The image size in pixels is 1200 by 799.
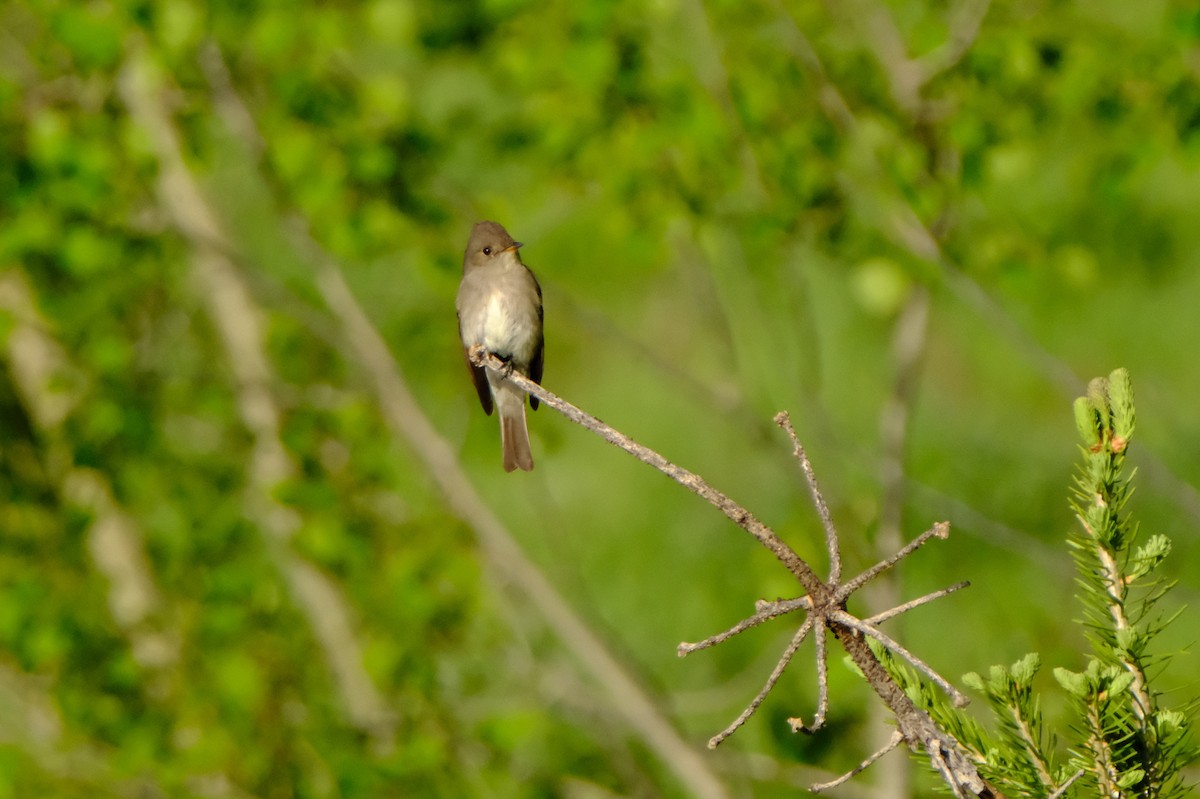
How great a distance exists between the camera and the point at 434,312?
500cm

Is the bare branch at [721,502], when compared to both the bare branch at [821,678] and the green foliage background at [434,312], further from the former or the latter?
the green foliage background at [434,312]

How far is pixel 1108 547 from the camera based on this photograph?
135 centimetres

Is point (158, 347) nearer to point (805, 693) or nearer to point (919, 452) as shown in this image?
point (805, 693)

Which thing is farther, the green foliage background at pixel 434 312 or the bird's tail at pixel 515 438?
the green foliage background at pixel 434 312

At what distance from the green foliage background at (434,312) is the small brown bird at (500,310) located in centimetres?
19

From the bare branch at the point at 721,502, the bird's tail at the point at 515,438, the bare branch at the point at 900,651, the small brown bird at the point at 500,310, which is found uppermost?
the small brown bird at the point at 500,310

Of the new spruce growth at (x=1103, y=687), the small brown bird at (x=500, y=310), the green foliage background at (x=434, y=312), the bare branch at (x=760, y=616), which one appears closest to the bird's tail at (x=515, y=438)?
the small brown bird at (x=500, y=310)

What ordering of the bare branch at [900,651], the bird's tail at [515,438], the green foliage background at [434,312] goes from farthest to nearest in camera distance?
the green foliage background at [434,312]
the bird's tail at [515,438]
the bare branch at [900,651]

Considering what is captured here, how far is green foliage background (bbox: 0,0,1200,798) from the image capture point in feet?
12.4

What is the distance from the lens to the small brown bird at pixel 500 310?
381 cm

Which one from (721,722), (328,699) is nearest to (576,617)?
(328,699)

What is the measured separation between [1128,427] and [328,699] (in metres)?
4.35

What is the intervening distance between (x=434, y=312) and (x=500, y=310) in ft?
4.03

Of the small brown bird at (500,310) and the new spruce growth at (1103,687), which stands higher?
the small brown bird at (500,310)
